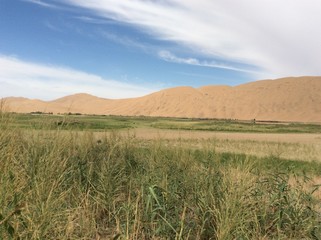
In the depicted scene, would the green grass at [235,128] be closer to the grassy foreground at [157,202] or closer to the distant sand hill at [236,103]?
the grassy foreground at [157,202]

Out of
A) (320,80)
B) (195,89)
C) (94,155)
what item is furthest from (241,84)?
(94,155)

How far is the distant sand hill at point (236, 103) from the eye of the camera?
100 meters

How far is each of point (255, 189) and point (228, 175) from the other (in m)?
0.58

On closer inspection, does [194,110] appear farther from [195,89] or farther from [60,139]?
[60,139]

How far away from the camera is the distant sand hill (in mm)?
100125

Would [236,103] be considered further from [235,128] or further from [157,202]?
[157,202]

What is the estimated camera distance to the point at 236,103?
111m

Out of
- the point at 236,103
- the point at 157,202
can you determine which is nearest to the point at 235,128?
the point at 157,202

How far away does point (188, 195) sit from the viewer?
16.8 feet

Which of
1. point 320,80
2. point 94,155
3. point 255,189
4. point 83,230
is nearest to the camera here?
point 83,230

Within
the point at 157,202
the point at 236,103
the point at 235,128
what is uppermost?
the point at 236,103

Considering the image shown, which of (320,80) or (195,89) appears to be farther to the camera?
(195,89)

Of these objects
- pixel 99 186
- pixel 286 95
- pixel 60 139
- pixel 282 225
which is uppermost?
pixel 286 95

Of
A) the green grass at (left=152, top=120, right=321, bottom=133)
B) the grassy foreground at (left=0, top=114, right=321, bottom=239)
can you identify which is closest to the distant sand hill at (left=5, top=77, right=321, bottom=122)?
the green grass at (left=152, top=120, right=321, bottom=133)
